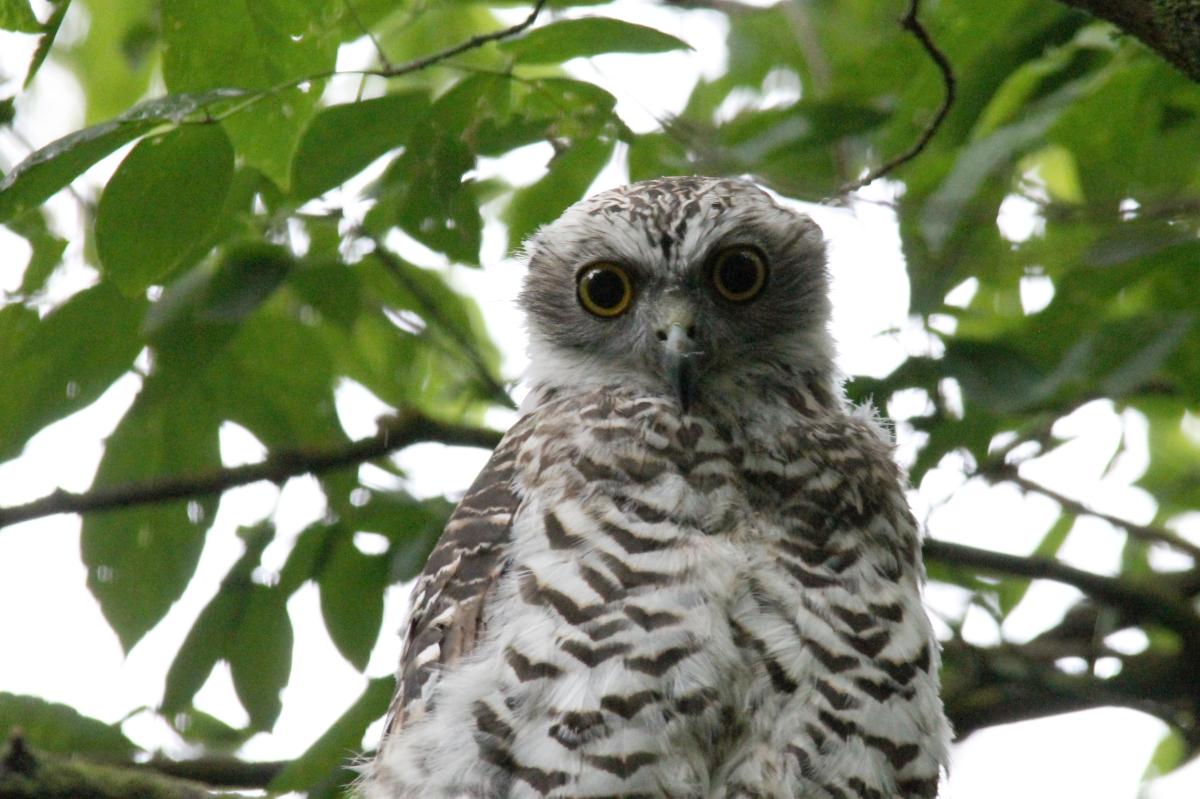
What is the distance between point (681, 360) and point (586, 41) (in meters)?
0.79

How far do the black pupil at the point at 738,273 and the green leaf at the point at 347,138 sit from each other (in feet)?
3.09

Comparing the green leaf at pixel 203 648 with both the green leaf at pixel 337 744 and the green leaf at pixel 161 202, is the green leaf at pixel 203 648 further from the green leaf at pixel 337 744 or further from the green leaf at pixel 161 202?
the green leaf at pixel 161 202

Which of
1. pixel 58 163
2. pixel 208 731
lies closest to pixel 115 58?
pixel 208 731

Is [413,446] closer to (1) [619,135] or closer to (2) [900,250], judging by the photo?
(1) [619,135]

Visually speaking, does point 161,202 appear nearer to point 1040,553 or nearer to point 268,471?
point 268,471

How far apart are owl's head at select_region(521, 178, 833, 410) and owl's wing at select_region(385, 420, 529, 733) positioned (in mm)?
460

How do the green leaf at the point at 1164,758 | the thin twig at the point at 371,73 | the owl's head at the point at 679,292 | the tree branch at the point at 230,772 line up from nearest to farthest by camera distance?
the thin twig at the point at 371,73
the owl's head at the point at 679,292
the tree branch at the point at 230,772
the green leaf at the point at 1164,758

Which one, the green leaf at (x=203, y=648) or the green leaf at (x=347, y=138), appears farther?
the green leaf at (x=203, y=648)

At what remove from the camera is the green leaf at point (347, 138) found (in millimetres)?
3314

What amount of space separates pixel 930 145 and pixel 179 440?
7.44ft

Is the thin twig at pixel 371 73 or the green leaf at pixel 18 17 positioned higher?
the thin twig at pixel 371 73

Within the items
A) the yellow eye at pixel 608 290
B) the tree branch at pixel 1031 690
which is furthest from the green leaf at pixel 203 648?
the tree branch at pixel 1031 690

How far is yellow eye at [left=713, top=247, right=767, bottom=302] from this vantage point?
3.86m

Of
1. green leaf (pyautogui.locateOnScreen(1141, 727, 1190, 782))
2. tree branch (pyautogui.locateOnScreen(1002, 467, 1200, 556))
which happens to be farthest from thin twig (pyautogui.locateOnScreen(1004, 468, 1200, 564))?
green leaf (pyautogui.locateOnScreen(1141, 727, 1190, 782))
